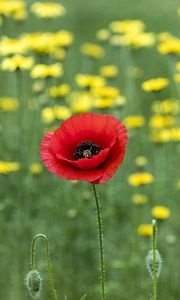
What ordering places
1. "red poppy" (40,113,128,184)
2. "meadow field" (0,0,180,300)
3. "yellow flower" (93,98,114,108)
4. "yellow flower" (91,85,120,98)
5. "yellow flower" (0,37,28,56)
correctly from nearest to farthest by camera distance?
"red poppy" (40,113,128,184), "meadow field" (0,0,180,300), "yellow flower" (0,37,28,56), "yellow flower" (93,98,114,108), "yellow flower" (91,85,120,98)

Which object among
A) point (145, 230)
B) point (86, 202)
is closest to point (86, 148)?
point (145, 230)

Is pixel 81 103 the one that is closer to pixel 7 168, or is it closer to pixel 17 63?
pixel 17 63

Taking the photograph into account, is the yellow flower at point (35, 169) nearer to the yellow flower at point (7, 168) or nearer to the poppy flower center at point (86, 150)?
the yellow flower at point (7, 168)

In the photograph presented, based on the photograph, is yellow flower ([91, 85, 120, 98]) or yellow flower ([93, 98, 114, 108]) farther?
yellow flower ([91, 85, 120, 98])

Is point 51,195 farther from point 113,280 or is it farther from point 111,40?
point 111,40

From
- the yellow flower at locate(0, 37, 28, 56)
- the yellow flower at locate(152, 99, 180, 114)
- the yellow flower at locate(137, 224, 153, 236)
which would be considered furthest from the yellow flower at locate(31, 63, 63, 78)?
the yellow flower at locate(137, 224, 153, 236)

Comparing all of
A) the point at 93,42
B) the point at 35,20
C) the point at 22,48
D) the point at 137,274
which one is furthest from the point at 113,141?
the point at 35,20

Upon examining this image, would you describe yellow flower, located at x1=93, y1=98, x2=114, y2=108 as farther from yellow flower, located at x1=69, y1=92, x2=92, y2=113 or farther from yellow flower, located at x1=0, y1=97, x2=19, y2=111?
yellow flower, located at x1=0, y1=97, x2=19, y2=111

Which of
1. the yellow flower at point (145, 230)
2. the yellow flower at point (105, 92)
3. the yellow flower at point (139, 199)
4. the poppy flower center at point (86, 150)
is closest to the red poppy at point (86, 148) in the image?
the poppy flower center at point (86, 150)
